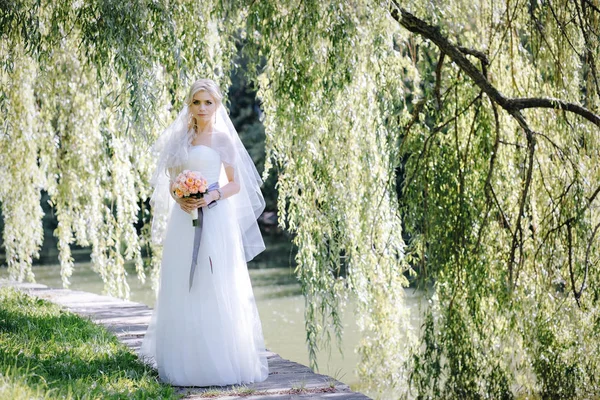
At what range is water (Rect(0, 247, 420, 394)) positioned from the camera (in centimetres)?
879

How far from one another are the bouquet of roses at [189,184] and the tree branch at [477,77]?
1.58 meters

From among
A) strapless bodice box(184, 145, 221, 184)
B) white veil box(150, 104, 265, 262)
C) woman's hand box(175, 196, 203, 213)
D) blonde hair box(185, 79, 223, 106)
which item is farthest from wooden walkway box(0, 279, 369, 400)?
blonde hair box(185, 79, 223, 106)

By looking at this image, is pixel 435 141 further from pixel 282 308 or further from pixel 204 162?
pixel 282 308

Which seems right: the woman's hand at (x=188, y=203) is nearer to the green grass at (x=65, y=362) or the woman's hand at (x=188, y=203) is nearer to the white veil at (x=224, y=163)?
the white veil at (x=224, y=163)

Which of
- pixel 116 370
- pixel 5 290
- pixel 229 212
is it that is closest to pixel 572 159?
pixel 229 212

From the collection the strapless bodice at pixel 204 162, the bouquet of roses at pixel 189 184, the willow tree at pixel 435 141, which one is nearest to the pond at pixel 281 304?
the willow tree at pixel 435 141

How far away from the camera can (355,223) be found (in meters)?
5.89

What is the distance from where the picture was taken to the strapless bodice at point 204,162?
4535 mm

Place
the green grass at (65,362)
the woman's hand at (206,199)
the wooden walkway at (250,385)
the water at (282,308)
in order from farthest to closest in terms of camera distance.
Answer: the water at (282,308), the woman's hand at (206,199), the wooden walkway at (250,385), the green grass at (65,362)

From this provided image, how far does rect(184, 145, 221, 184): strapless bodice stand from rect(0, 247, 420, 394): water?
6.53 feet

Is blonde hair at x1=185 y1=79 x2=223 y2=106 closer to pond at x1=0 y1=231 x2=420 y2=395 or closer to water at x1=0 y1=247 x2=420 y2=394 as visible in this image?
pond at x1=0 y1=231 x2=420 y2=395

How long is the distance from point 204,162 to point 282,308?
834cm

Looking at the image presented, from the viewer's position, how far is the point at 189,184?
4309mm

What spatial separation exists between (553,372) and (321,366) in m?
3.36
